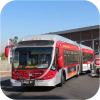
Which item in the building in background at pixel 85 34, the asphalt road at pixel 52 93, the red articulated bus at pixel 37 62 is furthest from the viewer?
the building in background at pixel 85 34

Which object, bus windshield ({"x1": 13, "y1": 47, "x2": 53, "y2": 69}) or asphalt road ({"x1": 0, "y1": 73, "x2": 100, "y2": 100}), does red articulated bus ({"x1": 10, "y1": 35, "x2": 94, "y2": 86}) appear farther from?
asphalt road ({"x1": 0, "y1": 73, "x2": 100, "y2": 100})

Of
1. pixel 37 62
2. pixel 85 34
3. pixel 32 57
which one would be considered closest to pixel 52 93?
pixel 37 62

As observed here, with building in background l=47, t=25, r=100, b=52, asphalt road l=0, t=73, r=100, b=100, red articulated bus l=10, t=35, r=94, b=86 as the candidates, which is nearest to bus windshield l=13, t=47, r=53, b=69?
red articulated bus l=10, t=35, r=94, b=86

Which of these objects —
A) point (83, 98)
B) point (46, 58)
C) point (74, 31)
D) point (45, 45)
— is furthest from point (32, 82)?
point (74, 31)

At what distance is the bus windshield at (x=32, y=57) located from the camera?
9.57m

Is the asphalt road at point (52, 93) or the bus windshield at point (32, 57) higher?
the bus windshield at point (32, 57)

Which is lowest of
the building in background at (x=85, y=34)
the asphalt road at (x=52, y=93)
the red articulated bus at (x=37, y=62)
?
the asphalt road at (x=52, y=93)

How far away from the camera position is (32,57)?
9.77 meters

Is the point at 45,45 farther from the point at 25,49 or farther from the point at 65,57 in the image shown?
the point at 65,57

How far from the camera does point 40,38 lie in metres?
10.5

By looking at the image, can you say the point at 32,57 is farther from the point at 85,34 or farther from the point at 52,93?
the point at 85,34

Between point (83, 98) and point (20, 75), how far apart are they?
11.9 feet

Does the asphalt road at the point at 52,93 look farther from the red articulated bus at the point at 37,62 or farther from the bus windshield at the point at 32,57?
the bus windshield at the point at 32,57

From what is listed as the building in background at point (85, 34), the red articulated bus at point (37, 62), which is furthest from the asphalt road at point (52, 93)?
the building in background at point (85, 34)
